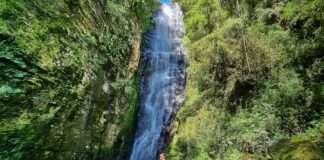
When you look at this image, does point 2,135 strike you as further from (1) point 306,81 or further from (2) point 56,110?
(1) point 306,81

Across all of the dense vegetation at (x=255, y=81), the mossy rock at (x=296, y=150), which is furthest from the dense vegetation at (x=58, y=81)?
the mossy rock at (x=296, y=150)

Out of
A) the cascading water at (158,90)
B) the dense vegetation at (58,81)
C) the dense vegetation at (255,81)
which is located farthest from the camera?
the cascading water at (158,90)

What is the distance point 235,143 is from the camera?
26.0ft

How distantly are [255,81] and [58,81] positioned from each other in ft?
20.2

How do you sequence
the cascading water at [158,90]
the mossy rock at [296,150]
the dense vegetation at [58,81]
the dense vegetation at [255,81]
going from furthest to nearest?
the cascading water at [158,90] → the dense vegetation at [255,81] → the mossy rock at [296,150] → the dense vegetation at [58,81]

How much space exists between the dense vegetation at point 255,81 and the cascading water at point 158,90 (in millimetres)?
1693

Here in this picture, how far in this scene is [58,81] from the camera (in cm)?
495

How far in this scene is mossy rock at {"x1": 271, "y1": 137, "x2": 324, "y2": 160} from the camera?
16.4ft

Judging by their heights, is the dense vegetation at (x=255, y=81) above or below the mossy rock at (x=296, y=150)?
above

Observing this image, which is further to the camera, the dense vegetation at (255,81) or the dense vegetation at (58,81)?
the dense vegetation at (255,81)

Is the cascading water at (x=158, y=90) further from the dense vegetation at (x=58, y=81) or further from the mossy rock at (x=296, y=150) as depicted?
the mossy rock at (x=296, y=150)

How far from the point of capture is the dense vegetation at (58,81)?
388 centimetres

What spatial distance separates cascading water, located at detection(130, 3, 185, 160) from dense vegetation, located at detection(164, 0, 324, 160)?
1693mm

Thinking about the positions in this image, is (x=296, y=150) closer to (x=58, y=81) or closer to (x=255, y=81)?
(x=255, y=81)
